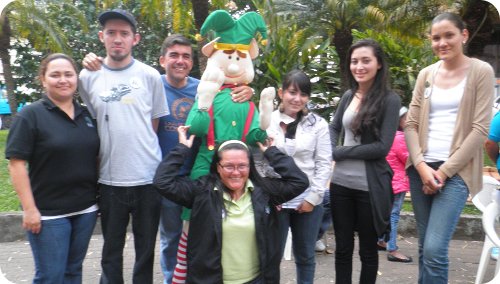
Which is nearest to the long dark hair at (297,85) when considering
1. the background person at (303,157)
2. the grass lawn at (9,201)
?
the background person at (303,157)

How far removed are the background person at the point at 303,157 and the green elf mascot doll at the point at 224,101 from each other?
24 centimetres

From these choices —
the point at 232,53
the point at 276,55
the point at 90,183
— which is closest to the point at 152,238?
the point at 90,183

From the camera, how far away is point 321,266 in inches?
207

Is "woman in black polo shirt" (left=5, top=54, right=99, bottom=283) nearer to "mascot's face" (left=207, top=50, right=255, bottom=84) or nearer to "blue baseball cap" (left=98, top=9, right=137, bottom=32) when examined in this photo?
"blue baseball cap" (left=98, top=9, right=137, bottom=32)

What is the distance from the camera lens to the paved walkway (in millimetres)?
4922

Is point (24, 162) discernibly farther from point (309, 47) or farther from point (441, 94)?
point (309, 47)

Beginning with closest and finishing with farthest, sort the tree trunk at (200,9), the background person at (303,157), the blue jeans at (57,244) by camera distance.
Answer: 1. the blue jeans at (57,244)
2. the background person at (303,157)
3. the tree trunk at (200,9)

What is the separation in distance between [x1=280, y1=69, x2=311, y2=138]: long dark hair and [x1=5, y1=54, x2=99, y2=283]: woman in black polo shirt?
4.44 ft

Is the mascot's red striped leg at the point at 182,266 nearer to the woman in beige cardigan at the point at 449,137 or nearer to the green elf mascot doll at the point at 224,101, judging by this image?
the green elf mascot doll at the point at 224,101

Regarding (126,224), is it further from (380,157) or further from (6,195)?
(6,195)

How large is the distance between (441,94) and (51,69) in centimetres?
250

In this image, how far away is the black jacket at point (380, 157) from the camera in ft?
11.2

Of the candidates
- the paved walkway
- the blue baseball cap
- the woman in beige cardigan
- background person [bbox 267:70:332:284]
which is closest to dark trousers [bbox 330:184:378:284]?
background person [bbox 267:70:332:284]

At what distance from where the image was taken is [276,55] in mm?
8328
